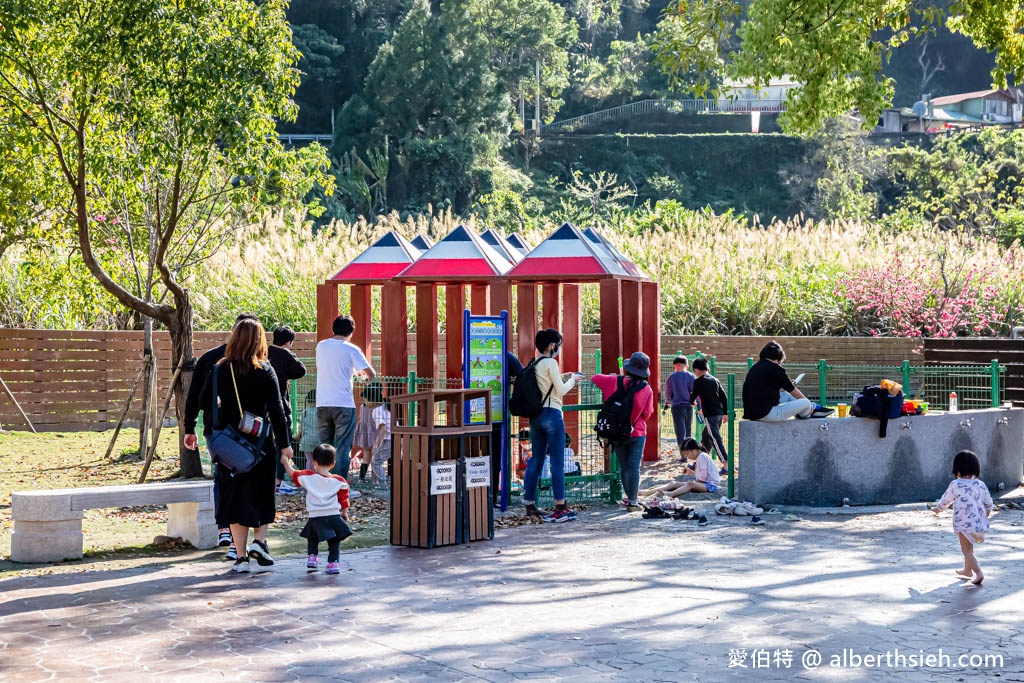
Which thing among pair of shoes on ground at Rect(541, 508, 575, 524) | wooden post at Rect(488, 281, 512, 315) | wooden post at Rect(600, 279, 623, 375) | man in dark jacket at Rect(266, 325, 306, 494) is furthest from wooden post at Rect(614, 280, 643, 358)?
man in dark jacket at Rect(266, 325, 306, 494)

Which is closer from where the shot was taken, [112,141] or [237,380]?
[237,380]

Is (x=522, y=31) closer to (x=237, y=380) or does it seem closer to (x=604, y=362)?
(x=604, y=362)

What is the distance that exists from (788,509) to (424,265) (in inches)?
238

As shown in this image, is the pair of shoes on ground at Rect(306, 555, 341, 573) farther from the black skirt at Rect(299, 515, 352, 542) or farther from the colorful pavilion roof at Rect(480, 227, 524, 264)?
the colorful pavilion roof at Rect(480, 227, 524, 264)

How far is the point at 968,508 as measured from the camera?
8656mm

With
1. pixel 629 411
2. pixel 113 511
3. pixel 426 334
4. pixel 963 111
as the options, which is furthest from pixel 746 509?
pixel 963 111

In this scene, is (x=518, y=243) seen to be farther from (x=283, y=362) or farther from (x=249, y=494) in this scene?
(x=249, y=494)

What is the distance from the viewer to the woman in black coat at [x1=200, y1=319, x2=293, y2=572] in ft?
29.0

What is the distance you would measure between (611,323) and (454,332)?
2.66 meters

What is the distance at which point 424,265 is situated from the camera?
52.9 ft

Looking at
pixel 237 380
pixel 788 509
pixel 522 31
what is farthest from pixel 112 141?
pixel 522 31

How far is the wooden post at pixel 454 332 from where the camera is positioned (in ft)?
56.5

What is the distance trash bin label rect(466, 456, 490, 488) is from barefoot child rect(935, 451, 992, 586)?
3.51 meters

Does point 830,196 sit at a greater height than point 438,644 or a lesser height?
greater
